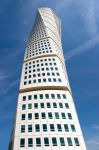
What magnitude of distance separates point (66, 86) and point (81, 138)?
18.3 m

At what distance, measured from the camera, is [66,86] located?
63625 mm

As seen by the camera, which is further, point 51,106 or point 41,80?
point 41,80

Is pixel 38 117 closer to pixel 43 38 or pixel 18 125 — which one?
pixel 18 125

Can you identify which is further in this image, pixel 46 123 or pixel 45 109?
pixel 45 109

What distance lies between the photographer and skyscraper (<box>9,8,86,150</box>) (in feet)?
156

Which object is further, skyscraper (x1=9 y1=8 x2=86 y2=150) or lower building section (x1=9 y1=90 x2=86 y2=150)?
skyscraper (x1=9 y1=8 x2=86 y2=150)

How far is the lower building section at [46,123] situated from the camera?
47.1 metres

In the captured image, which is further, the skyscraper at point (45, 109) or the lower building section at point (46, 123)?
the skyscraper at point (45, 109)

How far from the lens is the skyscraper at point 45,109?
47591 millimetres

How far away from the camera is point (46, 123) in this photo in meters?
51.5

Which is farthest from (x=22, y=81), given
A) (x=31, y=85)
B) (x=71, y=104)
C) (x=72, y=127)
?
(x=72, y=127)

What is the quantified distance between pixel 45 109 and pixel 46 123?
4.56 m

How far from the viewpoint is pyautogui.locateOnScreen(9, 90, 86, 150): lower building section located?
47.1 meters

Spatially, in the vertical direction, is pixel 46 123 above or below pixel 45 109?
below
